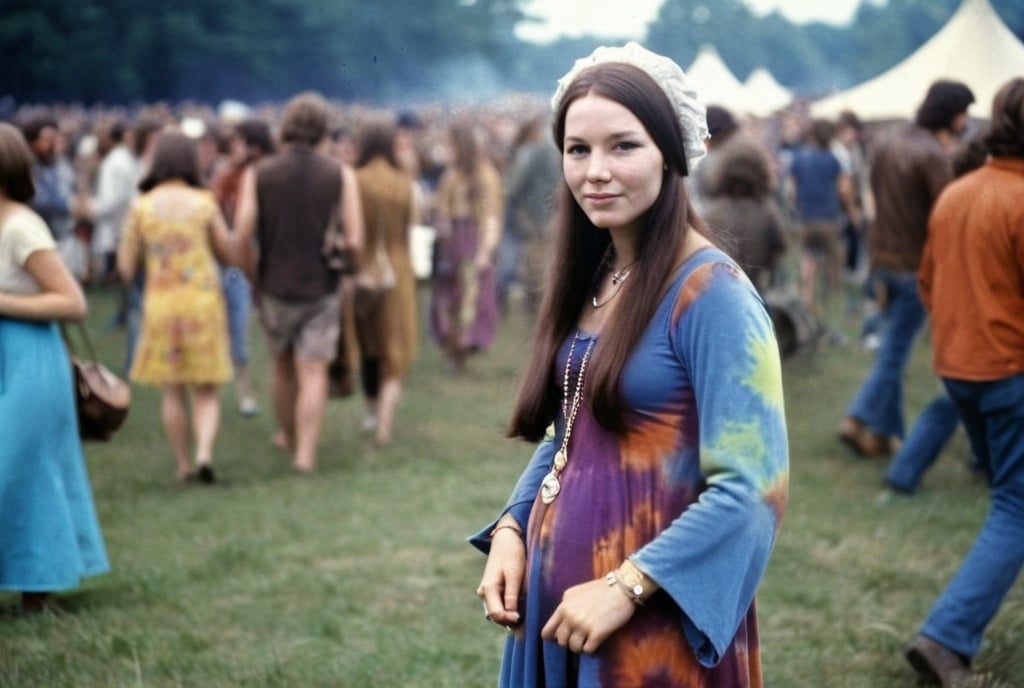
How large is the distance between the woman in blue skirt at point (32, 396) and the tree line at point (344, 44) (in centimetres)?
2102

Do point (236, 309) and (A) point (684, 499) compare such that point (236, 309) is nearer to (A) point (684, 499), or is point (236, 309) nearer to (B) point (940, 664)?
(B) point (940, 664)

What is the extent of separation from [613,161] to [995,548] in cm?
288

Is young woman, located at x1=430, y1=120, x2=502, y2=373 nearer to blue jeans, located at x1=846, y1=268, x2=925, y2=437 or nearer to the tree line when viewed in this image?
blue jeans, located at x1=846, y1=268, x2=925, y2=437

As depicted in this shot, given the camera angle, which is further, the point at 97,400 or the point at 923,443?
the point at 923,443

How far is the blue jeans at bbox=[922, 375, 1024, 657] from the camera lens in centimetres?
479

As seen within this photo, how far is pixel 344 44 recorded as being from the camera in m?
53.1

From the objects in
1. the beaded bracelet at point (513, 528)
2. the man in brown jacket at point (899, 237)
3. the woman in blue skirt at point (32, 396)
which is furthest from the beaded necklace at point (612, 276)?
the man in brown jacket at point (899, 237)

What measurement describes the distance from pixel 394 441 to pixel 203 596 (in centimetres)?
365

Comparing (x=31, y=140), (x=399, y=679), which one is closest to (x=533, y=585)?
(x=399, y=679)

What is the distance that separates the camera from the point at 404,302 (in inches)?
385

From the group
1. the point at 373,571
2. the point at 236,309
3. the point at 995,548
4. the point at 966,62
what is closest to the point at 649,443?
the point at 995,548

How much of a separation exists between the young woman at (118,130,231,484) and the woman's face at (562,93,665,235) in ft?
19.6

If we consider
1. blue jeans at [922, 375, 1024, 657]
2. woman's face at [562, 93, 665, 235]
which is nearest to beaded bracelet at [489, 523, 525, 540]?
woman's face at [562, 93, 665, 235]

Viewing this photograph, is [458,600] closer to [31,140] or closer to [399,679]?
[399,679]
